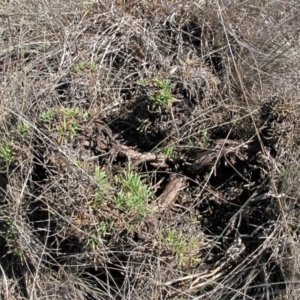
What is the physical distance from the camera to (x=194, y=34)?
2.16 meters

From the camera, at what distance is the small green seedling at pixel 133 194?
5.58 ft

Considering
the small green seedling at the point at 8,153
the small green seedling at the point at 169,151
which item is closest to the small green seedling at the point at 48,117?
the small green seedling at the point at 8,153

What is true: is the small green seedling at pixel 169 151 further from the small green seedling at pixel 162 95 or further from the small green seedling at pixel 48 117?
the small green seedling at pixel 48 117

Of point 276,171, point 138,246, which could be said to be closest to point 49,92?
point 138,246

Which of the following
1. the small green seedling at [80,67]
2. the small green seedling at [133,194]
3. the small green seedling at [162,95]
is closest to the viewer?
the small green seedling at [133,194]

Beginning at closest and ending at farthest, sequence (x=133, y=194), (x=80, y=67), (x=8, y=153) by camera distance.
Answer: (x=133, y=194), (x=8, y=153), (x=80, y=67)

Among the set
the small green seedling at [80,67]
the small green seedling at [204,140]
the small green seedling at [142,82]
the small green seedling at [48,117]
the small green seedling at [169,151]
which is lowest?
the small green seedling at [169,151]

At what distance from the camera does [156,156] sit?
189 cm

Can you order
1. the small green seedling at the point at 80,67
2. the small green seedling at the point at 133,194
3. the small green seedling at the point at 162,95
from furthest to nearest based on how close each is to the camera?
the small green seedling at the point at 80,67 < the small green seedling at the point at 162,95 < the small green seedling at the point at 133,194

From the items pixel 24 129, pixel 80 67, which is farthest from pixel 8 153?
pixel 80 67

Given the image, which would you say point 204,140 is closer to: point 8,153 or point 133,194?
point 133,194

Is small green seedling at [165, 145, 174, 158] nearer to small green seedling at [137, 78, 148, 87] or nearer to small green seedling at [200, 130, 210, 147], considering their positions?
small green seedling at [200, 130, 210, 147]

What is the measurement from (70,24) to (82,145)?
0.58 meters

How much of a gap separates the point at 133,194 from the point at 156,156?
0.21m
